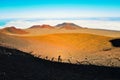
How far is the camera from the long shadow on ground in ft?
45.5

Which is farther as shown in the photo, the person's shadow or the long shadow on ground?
the person's shadow

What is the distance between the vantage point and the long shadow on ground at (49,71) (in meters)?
13.9

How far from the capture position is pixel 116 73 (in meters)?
16.9

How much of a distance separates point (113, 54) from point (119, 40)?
6.88 m

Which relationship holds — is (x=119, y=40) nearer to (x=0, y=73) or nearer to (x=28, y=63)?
(x=28, y=63)

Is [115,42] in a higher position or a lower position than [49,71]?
higher

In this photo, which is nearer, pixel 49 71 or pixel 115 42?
pixel 49 71

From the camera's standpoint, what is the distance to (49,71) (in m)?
16.1

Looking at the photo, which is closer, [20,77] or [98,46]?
[20,77]

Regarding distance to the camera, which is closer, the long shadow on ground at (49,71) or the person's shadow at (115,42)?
the long shadow on ground at (49,71)

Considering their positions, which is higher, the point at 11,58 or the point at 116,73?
the point at 11,58

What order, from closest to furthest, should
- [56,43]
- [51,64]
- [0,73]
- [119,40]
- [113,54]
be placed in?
[0,73] → [51,64] → [113,54] → [119,40] → [56,43]

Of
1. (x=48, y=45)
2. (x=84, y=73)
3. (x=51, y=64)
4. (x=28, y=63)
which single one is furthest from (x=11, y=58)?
(x=48, y=45)

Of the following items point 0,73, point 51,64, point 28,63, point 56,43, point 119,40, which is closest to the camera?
point 0,73
